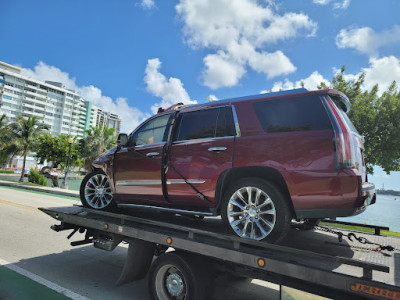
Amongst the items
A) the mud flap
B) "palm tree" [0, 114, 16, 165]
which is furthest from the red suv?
"palm tree" [0, 114, 16, 165]

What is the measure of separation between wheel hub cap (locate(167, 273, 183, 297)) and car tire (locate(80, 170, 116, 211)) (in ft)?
6.35

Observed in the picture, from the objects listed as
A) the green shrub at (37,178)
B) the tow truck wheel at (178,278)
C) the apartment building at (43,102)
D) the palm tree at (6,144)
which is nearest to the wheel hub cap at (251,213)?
the tow truck wheel at (178,278)

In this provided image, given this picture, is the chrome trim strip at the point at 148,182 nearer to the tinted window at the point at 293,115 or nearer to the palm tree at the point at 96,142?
the tinted window at the point at 293,115

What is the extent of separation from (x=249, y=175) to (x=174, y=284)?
1.62 meters

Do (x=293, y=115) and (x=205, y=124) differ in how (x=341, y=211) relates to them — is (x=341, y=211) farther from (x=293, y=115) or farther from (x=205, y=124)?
(x=205, y=124)

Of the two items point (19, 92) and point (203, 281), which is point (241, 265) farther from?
point (19, 92)

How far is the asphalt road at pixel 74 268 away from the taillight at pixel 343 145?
2.07 m

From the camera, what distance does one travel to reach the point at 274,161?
312 cm

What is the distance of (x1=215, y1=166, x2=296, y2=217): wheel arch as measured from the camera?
10.3ft

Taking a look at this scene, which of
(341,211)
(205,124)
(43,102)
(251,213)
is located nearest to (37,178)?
(205,124)

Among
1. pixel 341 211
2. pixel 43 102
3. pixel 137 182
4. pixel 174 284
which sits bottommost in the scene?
pixel 174 284

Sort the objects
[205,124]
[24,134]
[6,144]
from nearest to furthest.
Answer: [205,124] < [6,144] < [24,134]

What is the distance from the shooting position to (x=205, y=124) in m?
3.93

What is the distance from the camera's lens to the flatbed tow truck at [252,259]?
2373 millimetres
